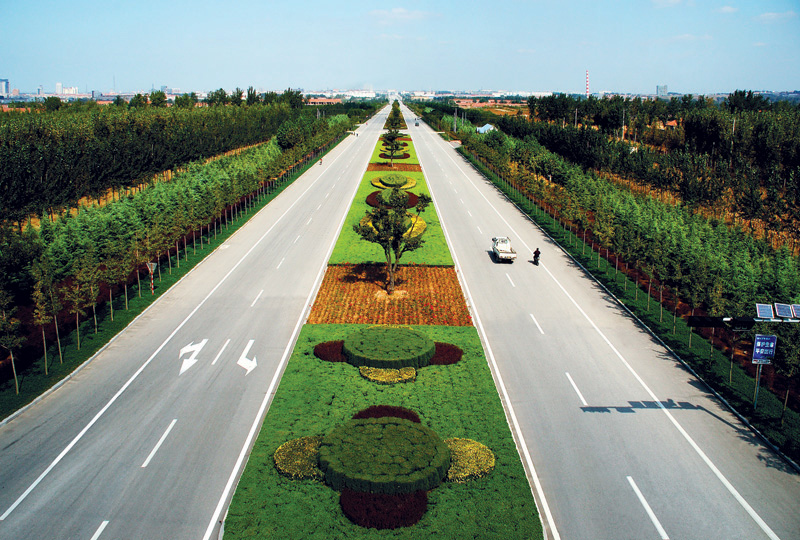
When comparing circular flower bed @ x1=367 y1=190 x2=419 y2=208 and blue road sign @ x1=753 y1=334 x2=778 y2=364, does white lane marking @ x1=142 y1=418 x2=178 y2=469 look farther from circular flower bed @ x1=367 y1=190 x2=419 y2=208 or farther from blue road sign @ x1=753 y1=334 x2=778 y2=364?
circular flower bed @ x1=367 y1=190 x2=419 y2=208

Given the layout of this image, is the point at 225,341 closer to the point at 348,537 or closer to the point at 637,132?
the point at 348,537

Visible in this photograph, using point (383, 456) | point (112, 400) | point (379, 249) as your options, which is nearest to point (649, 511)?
point (383, 456)

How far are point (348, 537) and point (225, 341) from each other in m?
18.2

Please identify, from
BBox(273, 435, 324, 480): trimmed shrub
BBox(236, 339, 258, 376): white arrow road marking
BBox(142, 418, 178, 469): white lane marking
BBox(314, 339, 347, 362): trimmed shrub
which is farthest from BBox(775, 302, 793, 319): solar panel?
BBox(142, 418, 178, 469): white lane marking

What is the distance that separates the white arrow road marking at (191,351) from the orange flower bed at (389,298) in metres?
7.11

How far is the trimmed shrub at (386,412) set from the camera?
24719 mm

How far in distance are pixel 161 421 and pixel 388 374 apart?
35.9 ft

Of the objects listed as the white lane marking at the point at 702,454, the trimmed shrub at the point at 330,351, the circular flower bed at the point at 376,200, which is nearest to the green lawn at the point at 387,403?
the trimmed shrub at the point at 330,351

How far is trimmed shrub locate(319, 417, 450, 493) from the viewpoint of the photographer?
1961 centimetres

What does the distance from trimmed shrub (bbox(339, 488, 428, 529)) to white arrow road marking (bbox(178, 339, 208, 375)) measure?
14.2m

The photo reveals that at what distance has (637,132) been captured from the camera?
461ft

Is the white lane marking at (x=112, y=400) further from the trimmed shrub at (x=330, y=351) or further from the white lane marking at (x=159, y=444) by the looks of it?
the trimmed shrub at (x=330, y=351)

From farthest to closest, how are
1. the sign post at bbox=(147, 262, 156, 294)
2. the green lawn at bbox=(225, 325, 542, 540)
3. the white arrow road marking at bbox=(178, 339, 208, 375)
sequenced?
the sign post at bbox=(147, 262, 156, 294)
the white arrow road marking at bbox=(178, 339, 208, 375)
the green lawn at bbox=(225, 325, 542, 540)

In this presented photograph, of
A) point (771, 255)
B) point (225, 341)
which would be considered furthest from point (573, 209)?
point (225, 341)
